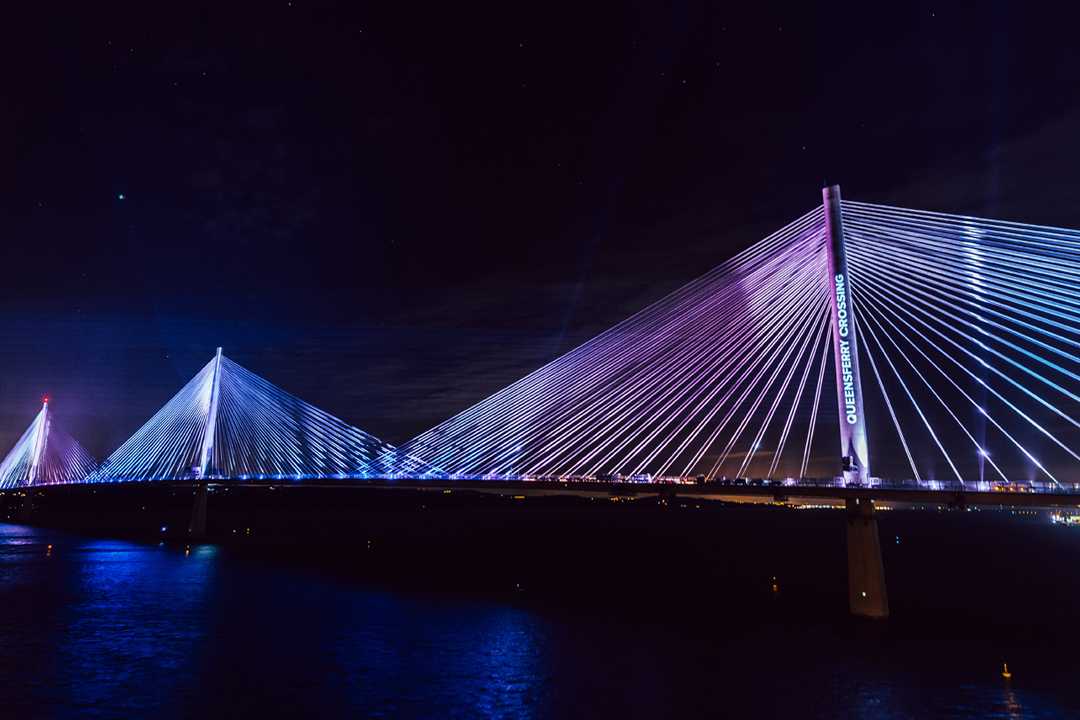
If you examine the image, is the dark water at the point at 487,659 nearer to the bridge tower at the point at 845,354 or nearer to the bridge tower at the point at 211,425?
the bridge tower at the point at 845,354

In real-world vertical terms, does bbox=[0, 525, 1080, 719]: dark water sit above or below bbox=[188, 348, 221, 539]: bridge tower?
below

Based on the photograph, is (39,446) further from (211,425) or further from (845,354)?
(845,354)

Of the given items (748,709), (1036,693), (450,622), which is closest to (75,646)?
(450,622)

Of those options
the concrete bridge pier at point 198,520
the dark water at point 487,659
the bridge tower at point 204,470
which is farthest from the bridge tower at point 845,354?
the concrete bridge pier at point 198,520

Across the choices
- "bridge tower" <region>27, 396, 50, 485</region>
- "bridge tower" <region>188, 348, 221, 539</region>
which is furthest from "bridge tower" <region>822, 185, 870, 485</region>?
"bridge tower" <region>27, 396, 50, 485</region>

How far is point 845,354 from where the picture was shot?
3064 centimetres

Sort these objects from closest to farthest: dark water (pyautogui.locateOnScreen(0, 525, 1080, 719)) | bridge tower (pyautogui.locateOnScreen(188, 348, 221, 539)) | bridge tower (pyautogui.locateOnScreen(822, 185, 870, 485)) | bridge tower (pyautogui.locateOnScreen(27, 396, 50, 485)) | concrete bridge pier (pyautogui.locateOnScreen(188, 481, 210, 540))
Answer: dark water (pyautogui.locateOnScreen(0, 525, 1080, 719)) < bridge tower (pyautogui.locateOnScreen(822, 185, 870, 485)) < bridge tower (pyautogui.locateOnScreen(188, 348, 221, 539)) < concrete bridge pier (pyautogui.locateOnScreen(188, 481, 210, 540)) < bridge tower (pyautogui.locateOnScreen(27, 396, 50, 485))

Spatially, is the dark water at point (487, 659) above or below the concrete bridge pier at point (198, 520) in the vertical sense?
below

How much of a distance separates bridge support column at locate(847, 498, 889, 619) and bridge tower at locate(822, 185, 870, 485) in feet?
5.48

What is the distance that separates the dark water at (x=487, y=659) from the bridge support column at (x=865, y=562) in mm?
884

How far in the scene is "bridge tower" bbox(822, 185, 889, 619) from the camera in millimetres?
29625

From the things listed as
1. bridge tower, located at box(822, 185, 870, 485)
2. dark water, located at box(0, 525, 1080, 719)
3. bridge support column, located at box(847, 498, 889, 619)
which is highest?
bridge tower, located at box(822, 185, 870, 485)

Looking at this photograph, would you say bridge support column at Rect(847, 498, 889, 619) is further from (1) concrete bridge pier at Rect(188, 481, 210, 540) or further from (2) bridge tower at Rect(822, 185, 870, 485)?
(1) concrete bridge pier at Rect(188, 481, 210, 540)

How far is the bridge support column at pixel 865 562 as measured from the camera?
30.1 metres
